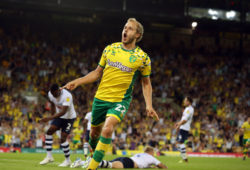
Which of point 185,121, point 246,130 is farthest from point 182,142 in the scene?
point 246,130

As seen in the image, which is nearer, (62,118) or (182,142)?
(62,118)

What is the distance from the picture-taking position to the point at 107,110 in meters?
7.92

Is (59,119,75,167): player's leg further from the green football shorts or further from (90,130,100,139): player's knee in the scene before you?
the green football shorts

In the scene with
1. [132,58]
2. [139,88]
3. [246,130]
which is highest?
[132,58]

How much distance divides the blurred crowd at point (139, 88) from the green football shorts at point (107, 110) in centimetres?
1459

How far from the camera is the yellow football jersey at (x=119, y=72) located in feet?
25.8

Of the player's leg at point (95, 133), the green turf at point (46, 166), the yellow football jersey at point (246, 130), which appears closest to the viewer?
the player's leg at point (95, 133)

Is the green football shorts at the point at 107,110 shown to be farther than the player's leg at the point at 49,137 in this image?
No

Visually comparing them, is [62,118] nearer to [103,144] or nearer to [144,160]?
[144,160]

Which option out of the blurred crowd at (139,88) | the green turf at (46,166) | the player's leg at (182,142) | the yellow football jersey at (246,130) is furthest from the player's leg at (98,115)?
the yellow football jersey at (246,130)

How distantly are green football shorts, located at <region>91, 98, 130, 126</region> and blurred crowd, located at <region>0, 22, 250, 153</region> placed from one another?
14587mm

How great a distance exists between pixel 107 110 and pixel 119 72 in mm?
751

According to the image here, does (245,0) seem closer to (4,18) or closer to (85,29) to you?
(85,29)

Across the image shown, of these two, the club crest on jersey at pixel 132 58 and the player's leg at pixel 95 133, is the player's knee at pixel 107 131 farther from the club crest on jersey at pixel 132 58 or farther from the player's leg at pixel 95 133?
the club crest on jersey at pixel 132 58
